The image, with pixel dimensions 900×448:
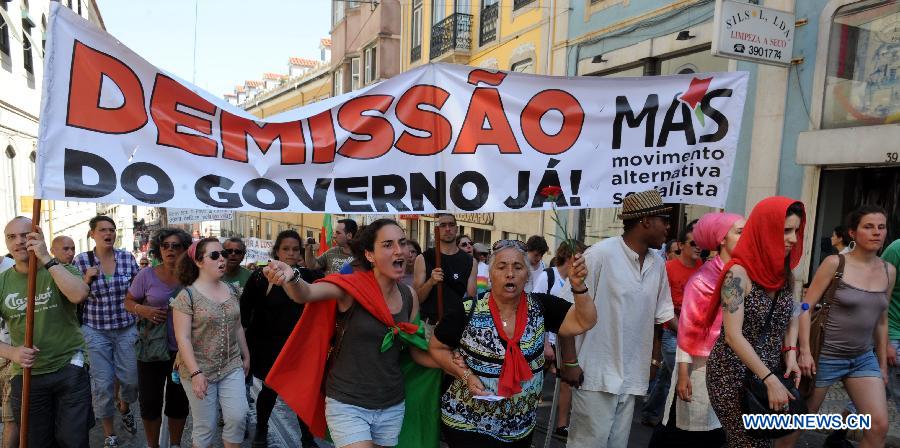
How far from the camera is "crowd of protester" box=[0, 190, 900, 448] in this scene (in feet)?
9.73

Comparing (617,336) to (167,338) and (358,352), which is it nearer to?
(358,352)

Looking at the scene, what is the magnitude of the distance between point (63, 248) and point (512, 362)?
373 cm

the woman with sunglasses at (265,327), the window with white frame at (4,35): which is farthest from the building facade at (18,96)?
the woman with sunglasses at (265,327)

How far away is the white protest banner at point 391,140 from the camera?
10.4 feet

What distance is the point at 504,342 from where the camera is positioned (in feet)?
9.57

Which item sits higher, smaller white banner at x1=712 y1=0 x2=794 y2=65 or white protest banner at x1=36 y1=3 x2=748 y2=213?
smaller white banner at x1=712 y1=0 x2=794 y2=65

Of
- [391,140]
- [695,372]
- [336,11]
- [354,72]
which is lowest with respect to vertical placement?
[695,372]

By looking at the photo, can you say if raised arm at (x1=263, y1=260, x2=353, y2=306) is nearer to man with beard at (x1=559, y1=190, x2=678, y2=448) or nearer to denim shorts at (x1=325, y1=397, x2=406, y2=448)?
denim shorts at (x1=325, y1=397, x2=406, y2=448)

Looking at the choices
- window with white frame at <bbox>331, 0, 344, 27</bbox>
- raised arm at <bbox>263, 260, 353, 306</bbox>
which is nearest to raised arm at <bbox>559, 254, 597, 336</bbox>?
raised arm at <bbox>263, 260, 353, 306</bbox>

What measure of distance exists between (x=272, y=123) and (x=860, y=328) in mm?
4084

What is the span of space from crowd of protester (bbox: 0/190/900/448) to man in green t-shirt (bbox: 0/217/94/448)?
0.01m

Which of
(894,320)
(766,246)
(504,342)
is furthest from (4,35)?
(894,320)

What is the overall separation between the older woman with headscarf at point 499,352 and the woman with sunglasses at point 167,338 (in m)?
2.38

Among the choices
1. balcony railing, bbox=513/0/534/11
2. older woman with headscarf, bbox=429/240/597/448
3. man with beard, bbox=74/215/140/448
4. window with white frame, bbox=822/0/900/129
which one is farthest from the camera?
balcony railing, bbox=513/0/534/11
